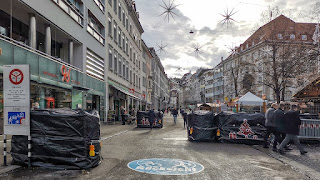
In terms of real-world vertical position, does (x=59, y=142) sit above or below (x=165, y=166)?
above

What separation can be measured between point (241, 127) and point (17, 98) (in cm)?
886

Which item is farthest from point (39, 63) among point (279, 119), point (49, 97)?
point (279, 119)

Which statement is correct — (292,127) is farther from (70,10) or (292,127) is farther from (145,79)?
(145,79)

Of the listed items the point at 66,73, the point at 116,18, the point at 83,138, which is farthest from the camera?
the point at 116,18

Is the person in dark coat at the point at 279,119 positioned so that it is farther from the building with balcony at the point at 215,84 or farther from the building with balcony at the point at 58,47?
the building with balcony at the point at 215,84

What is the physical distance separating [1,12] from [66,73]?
5.36 m

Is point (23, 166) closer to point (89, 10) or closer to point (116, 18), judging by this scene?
point (89, 10)

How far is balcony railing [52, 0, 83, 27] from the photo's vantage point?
16944 mm

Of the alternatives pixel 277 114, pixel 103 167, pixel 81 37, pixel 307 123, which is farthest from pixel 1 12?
pixel 307 123

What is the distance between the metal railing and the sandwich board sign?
36.2ft

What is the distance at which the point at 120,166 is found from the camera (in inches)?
264

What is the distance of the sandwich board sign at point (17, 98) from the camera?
6492 mm

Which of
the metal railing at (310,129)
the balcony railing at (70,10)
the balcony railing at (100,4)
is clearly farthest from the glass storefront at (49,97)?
the metal railing at (310,129)

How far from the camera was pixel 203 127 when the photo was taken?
1220 centimetres
